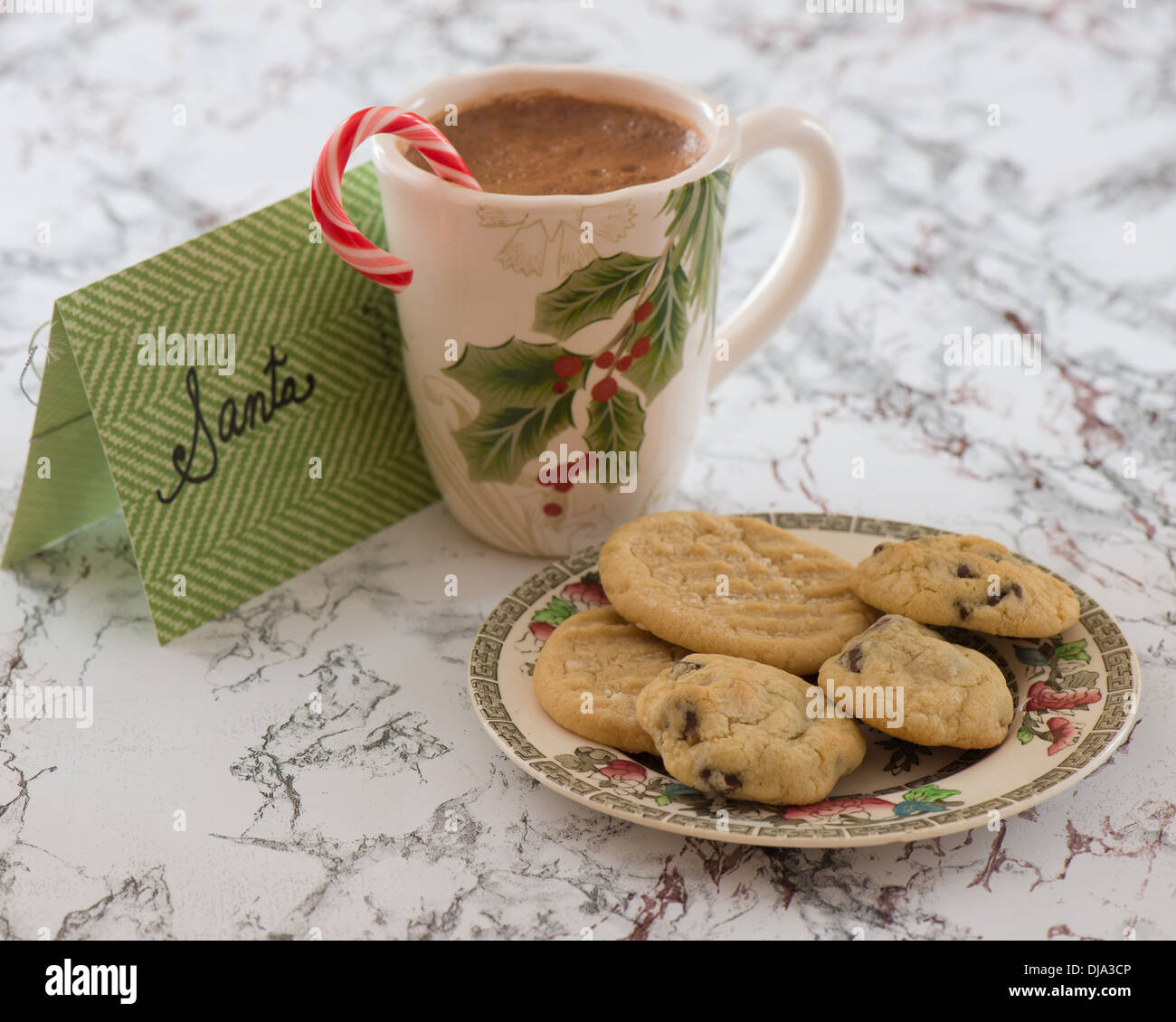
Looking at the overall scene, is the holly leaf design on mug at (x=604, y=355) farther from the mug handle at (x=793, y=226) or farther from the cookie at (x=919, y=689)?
the cookie at (x=919, y=689)

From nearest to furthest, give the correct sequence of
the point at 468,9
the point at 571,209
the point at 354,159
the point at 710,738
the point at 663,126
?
the point at 710,738 < the point at 571,209 < the point at 663,126 < the point at 354,159 < the point at 468,9

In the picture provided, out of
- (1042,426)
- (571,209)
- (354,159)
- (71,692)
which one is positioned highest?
(571,209)

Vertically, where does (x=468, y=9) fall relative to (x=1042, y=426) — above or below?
above

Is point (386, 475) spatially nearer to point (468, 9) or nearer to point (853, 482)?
point (853, 482)

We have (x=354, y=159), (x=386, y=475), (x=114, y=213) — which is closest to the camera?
(x=386, y=475)

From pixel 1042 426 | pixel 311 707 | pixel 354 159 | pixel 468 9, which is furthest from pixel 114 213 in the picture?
pixel 1042 426

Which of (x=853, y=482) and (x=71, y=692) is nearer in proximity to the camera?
(x=71, y=692)
